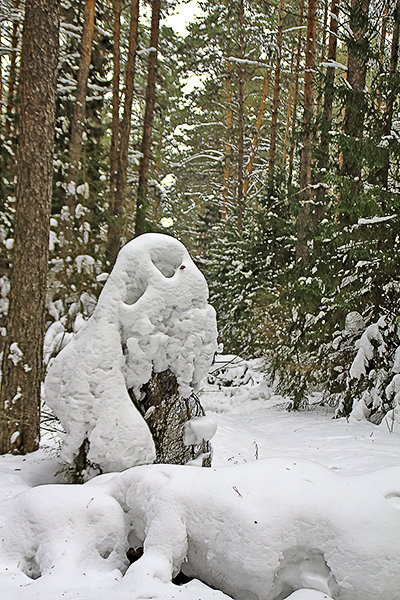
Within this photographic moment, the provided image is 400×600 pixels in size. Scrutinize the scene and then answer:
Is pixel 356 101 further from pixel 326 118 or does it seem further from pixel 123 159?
pixel 123 159

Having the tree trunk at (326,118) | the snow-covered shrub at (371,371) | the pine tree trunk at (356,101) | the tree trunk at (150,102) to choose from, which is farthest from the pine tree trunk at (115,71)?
the snow-covered shrub at (371,371)

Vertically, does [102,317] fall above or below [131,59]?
below

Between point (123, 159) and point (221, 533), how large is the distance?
31.0 ft

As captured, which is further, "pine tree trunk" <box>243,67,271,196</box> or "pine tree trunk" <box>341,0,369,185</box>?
"pine tree trunk" <box>243,67,271,196</box>

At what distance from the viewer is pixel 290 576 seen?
2328 mm

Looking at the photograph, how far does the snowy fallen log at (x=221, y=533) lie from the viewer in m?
2.26

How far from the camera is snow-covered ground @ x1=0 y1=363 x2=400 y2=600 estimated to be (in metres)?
2.24

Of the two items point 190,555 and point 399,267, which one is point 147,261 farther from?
point 399,267

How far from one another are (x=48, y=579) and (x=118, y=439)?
4.13ft

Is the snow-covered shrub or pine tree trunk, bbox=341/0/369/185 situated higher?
pine tree trunk, bbox=341/0/369/185

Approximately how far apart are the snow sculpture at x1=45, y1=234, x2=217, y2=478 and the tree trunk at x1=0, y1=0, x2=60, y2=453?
67cm

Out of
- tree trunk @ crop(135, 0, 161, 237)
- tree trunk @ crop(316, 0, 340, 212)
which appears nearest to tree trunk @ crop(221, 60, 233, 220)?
tree trunk @ crop(135, 0, 161, 237)

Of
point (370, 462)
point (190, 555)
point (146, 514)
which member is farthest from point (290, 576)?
point (370, 462)

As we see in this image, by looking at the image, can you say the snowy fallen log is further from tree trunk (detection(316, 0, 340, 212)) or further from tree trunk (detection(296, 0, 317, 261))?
tree trunk (detection(296, 0, 317, 261))
